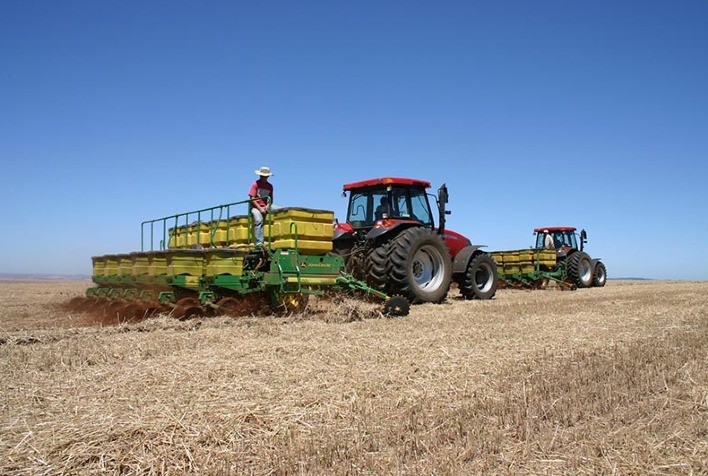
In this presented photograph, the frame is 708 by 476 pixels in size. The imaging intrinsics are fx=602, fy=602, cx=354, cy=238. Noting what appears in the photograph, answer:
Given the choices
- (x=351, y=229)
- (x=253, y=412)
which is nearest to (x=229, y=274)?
(x=351, y=229)

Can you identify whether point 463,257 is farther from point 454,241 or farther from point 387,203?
point 387,203

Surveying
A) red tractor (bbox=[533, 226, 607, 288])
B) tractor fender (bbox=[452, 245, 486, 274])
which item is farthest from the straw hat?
red tractor (bbox=[533, 226, 607, 288])

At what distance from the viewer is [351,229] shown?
10961mm

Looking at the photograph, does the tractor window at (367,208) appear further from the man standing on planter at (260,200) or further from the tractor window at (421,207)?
the man standing on planter at (260,200)

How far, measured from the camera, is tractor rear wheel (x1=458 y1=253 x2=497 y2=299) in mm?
12859

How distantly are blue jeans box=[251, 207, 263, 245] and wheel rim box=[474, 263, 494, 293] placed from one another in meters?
5.90

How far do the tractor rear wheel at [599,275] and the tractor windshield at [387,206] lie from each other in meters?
11.0

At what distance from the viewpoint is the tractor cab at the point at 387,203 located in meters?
11.1

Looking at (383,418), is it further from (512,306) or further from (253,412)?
(512,306)

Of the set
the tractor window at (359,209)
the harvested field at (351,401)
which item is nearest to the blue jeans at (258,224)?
the harvested field at (351,401)

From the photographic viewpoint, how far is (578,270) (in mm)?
19188

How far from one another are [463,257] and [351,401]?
29.9 feet

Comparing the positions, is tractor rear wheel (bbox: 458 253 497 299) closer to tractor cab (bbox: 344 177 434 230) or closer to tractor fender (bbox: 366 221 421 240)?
tractor cab (bbox: 344 177 434 230)

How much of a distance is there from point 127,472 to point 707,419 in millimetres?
3363
